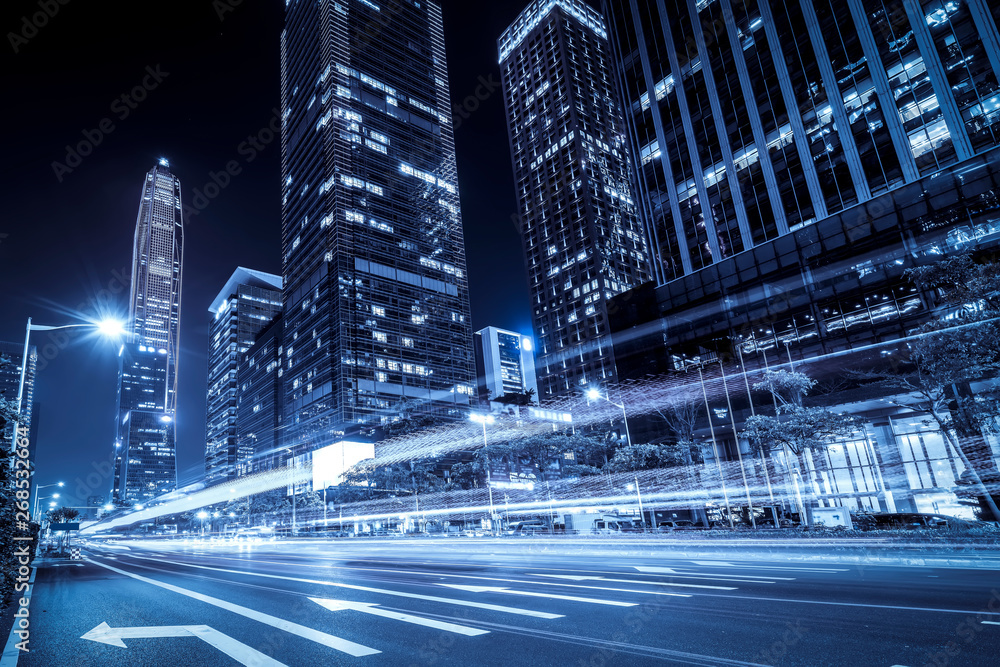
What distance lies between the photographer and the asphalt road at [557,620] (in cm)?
711

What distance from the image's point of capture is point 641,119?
6944 cm

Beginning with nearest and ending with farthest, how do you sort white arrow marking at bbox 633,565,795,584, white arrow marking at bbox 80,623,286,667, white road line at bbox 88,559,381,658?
white arrow marking at bbox 80,623,286,667 < white road line at bbox 88,559,381,658 < white arrow marking at bbox 633,565,795,584

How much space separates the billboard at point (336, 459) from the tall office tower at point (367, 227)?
3845 millimetres

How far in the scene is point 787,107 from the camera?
178 feet

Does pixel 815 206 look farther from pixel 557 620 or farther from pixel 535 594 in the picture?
pixel 557 620

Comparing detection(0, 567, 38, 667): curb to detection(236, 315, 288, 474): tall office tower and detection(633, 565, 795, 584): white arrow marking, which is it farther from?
detection(236, 315, 288, 474): tall office tower

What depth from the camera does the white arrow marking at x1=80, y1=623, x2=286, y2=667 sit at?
744cm

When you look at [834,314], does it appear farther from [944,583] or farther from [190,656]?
[190,656]

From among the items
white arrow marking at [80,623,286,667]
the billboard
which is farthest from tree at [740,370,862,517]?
the billboard

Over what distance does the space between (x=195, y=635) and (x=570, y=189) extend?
159 meters

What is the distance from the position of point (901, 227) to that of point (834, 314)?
825cm

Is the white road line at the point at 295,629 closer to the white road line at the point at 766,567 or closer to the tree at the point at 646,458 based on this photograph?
the white road line at the point at 766,567

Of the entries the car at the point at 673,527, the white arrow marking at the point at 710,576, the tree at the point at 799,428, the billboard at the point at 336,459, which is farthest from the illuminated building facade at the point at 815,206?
the billboard at the point at 336,459

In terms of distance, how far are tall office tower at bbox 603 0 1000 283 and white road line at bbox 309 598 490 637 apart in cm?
5182
